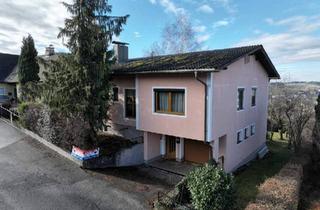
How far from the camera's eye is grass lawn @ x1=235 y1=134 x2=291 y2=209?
944cm

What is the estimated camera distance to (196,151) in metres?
13.3

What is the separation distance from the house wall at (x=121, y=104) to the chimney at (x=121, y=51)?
11.6 ft

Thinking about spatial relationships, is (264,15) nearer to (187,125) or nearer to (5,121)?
(187,125)

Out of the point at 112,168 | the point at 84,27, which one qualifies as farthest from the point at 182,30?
the point at 112,168

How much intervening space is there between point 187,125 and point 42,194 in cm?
680

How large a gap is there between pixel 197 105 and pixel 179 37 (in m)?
18.7

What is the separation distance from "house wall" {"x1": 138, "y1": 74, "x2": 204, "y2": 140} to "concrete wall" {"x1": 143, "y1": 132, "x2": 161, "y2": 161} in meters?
0.78

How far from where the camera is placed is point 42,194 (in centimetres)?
834

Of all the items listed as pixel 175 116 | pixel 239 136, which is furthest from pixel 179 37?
pixel 175 116

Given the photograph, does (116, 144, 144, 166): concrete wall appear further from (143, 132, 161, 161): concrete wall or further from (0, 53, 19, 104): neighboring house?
(0, 53, 19, 104): neighboring house

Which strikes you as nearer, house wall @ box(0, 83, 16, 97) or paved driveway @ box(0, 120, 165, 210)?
paved driveway @ box(0, 120, 165, 210)

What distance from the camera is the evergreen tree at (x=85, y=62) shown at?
35.1ft

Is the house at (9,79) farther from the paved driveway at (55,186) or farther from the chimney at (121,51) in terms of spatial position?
the paved driveway at (55,186)

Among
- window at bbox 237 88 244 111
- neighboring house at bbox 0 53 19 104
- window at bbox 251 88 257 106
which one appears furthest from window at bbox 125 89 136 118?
neighboring house at bbox 0 53 19 104
